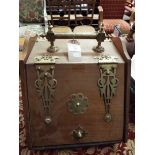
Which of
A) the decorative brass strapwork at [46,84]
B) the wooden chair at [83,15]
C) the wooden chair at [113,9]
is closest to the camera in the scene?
the decorative brass strapwork at [46,84]

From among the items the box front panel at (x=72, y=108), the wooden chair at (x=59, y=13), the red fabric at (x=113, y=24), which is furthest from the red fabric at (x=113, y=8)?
the box front panel at (x=72, y=108)

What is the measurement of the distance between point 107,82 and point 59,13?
245cm

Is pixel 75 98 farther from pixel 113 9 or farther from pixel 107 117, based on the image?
pixel 113 9

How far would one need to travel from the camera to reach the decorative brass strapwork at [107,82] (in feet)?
4.04

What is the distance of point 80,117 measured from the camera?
1.29 m

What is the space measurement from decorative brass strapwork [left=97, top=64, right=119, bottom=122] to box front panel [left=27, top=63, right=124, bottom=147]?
18 mm

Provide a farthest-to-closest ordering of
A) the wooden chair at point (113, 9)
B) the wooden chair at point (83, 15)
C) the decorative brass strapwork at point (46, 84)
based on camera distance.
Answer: the wooden chair at point (113, 9)
the wooden chair at point (83, 15)
the decorative brass strapwork at point (46, 84)

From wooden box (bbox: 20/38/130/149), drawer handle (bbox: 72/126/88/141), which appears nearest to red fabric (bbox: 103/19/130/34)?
wooden box (bbox: 20/38/130/149)

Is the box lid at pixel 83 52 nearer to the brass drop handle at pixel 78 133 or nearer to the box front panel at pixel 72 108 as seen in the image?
the box front panel at pixel 72 108

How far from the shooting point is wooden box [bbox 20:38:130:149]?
122 cm

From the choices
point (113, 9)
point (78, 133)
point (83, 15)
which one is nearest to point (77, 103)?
point (78, 133)

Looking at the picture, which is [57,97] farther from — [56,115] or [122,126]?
[122,126]

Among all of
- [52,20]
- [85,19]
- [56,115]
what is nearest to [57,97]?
[56,115]

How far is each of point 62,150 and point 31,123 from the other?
270mm
